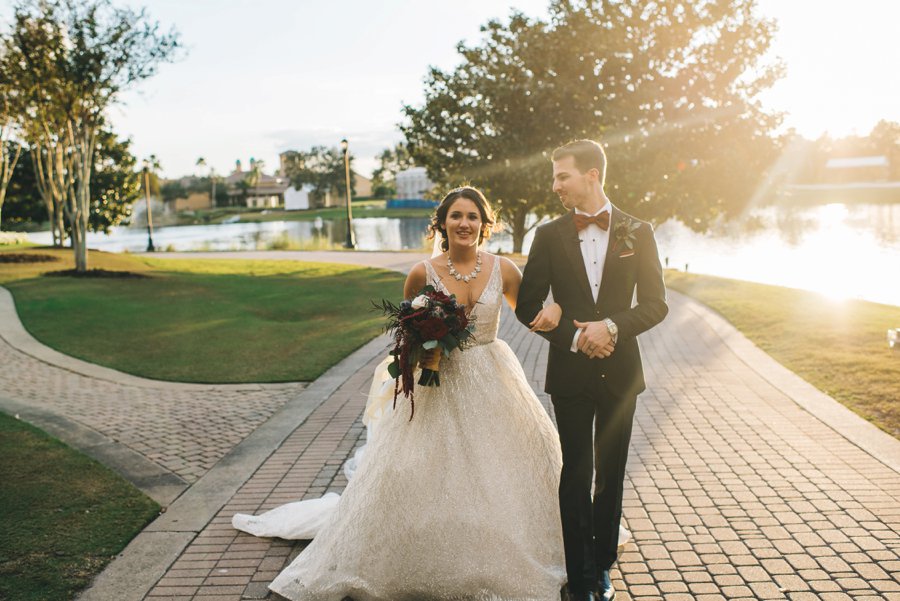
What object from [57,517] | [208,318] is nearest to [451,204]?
[57,517]

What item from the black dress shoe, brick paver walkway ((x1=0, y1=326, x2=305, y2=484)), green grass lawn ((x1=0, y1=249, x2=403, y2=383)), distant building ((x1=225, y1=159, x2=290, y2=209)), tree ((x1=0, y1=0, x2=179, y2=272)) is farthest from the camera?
distant building ((x1=225, y1=159, x2=290, y2=209))

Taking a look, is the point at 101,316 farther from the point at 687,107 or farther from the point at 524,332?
the point at 687,107

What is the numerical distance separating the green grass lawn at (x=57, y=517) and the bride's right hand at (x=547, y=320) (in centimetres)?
301

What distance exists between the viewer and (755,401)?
26.2 ft

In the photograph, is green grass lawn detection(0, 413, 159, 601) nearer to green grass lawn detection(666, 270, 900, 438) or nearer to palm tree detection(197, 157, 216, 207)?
green grass lawn detection(666, 270, 900, 438)

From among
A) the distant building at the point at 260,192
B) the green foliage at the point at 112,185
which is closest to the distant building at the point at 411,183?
the distant building at the point at 260,192

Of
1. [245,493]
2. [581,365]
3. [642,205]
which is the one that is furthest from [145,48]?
[581,365]

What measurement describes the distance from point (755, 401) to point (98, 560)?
6713 mm

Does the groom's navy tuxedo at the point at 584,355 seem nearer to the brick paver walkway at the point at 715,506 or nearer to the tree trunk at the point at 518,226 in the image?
the brick paver walkway at the point at 715,506

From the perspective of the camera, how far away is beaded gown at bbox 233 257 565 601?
3.66 metres

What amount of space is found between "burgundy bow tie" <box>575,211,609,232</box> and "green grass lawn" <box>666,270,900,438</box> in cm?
494

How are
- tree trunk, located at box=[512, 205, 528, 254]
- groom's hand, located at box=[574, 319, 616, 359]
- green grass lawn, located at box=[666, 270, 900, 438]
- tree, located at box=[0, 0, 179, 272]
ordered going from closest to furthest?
groom's hand, located at box=[574, 319, 616, 359] < green grass lawn, located at box=[666, 270, 900, 438] < tree, located at box=[0, 0, 179, 272] < tree trunk, located at box=[512, 205, 528, 254]

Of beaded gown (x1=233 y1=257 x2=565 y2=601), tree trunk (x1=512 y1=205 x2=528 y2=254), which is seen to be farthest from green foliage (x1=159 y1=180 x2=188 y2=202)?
beaded gown (x1=233 y1=257 x2=565 y2=601)

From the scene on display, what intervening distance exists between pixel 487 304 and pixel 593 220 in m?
0.80
